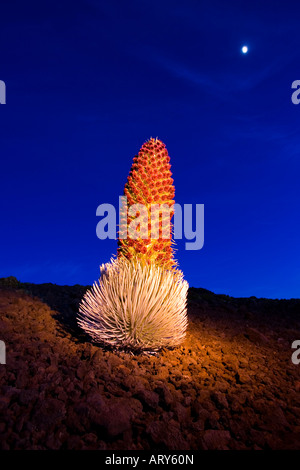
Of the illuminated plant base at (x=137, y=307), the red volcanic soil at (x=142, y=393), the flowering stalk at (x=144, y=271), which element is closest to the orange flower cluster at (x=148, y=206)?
the flowering stalk at (x=144, y=271)

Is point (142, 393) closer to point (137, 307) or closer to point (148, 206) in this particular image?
point (137, 307)

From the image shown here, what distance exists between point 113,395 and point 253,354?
7.73 ft

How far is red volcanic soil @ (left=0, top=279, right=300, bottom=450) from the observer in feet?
8.53

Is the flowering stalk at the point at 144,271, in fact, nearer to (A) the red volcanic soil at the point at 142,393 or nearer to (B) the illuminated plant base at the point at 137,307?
(B) the illuminated plant base at the point at 137,307

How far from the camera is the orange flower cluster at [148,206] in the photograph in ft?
13.2

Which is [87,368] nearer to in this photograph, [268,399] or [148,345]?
[148,345]

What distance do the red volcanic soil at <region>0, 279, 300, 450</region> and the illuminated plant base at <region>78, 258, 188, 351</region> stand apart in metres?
0.21

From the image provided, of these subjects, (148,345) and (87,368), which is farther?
(148,345)

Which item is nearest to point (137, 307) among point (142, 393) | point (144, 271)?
point (144, 271)

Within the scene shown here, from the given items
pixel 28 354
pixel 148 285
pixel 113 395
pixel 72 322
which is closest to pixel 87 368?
pixel 113 395

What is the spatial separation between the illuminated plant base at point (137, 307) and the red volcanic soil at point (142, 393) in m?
0.21

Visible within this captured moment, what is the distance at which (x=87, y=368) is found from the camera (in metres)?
3.53

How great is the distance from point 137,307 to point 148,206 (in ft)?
3.74
